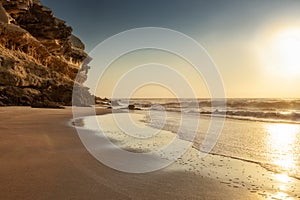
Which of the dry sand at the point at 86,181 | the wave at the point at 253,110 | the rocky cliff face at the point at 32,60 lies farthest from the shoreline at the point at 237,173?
the rocky cliff face at the point at 32,60

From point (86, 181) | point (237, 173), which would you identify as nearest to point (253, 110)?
point (237, 173)

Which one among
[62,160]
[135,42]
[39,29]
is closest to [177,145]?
[62,160]

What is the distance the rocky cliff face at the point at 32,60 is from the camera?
19.2 metres

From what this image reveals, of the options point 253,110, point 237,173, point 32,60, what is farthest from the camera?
point 253,110

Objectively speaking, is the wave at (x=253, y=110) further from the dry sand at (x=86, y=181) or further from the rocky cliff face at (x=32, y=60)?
the dry sand at (x=86, y=181)

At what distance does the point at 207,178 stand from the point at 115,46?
7.32m

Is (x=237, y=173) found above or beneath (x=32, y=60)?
beneath

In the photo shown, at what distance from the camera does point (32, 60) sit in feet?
78.6

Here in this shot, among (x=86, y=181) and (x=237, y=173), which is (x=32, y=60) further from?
(x=237, y=173)

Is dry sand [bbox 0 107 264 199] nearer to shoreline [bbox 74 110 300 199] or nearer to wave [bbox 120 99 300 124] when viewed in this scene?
shoreline [bbox 74 110 300 199]

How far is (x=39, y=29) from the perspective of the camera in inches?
1373

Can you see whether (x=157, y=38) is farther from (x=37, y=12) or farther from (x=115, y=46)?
(x=37, y=12)

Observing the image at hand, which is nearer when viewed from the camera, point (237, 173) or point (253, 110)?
point (237, 173)

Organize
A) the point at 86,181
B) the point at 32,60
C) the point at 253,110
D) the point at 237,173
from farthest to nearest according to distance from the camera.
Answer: the point at 253,110
the point at 32,60
the point at 237,173
the point at 86,181
